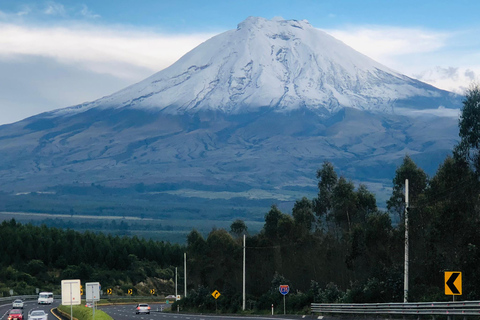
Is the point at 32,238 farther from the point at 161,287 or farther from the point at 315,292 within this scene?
the point at 315,292

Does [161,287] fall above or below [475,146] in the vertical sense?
below

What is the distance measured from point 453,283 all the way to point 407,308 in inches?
304

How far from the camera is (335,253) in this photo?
246 feet

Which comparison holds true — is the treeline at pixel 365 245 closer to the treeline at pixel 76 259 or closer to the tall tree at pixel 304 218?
the tall tree at pixel 304 218

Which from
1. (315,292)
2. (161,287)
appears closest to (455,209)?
(315,292)

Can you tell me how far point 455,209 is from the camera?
4788 cm

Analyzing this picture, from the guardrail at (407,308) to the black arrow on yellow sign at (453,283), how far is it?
30.4 inches

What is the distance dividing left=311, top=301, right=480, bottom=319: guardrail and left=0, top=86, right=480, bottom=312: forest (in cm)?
185

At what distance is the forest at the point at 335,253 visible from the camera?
159 ft

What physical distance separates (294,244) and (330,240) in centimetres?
844

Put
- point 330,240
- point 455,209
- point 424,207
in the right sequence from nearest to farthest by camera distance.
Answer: point 455,209 → point 424,207 → point 330,240

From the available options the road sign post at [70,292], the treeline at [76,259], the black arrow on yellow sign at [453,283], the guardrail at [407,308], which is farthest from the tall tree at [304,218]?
the treeline at [76,259]

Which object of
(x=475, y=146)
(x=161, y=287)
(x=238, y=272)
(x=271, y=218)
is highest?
(x=475, y=146)

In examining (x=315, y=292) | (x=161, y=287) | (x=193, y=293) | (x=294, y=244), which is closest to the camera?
(x=315, y=292)
